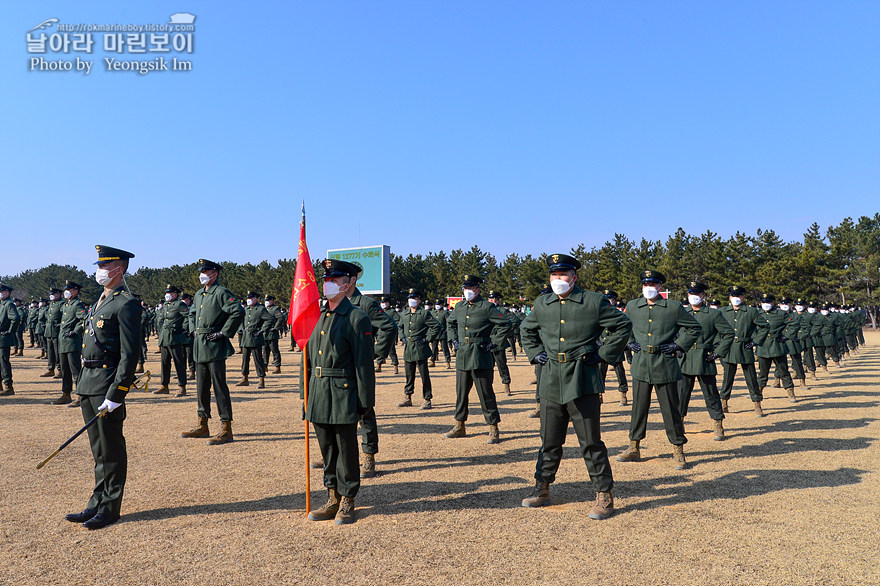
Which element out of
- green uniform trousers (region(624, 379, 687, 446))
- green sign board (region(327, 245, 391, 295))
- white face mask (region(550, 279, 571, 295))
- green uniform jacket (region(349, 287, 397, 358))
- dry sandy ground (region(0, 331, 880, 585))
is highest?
green sign board (region(327, 245, 391, 295))

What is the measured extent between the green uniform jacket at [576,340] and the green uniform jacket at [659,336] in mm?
1918

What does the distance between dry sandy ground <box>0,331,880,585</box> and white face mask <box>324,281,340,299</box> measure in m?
2.09

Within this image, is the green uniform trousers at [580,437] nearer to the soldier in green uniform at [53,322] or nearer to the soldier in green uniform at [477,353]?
the soldier in green uniform at [477,353]

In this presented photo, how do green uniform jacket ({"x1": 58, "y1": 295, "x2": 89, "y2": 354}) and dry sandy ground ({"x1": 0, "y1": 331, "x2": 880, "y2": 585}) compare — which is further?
green uniform jacket ({"x1": 58, "y1": 295, "x2": 89, "y2": 354})

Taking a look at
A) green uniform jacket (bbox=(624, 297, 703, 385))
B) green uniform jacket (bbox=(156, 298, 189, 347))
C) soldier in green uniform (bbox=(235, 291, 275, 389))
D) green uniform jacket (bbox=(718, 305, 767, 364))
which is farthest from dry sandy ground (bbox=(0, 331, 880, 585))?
soldier in green uniform (bbox=(235, 291, 275, 389))

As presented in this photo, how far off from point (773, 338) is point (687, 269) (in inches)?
1767

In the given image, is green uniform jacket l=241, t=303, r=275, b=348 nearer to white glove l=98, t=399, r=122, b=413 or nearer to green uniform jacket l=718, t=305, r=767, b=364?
white glove l=98, t=399, r=122, b=413

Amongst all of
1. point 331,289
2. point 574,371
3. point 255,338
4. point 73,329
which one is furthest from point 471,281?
point 73,329

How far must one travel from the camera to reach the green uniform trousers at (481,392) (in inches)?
330

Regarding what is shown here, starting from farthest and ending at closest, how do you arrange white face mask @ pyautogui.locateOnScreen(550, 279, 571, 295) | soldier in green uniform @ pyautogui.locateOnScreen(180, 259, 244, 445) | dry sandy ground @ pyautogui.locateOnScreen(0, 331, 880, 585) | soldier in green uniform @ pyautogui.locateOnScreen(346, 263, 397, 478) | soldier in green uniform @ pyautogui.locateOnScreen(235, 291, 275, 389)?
soldier in green uniform @ pyautogui.locateOnScreen(235, 291, 275, 389), soldier in green uniform @ pyautogui.locateOnScreen(180, 259, 244, 445), soldier in green uniform @ pyautogui.locateOnScreen(346, 263, 397, 478), white face mask @ pyautogui.locateOnScreen(550, 279, 571, 295), dry sandy ground @ pyautogui.locateOnScreen(0, 331, 880, 585)

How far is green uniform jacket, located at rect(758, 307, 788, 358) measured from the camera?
12617mm

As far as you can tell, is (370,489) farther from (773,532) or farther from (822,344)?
(822,344)

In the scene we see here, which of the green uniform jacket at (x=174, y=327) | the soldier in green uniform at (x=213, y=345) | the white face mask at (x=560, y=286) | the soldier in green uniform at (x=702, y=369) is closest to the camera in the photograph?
the white face mask at (x=560, y=286)

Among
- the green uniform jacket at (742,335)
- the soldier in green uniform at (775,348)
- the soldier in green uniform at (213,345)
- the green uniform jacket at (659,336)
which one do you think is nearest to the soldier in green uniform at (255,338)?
the soldier in green uniform at (213,345)
